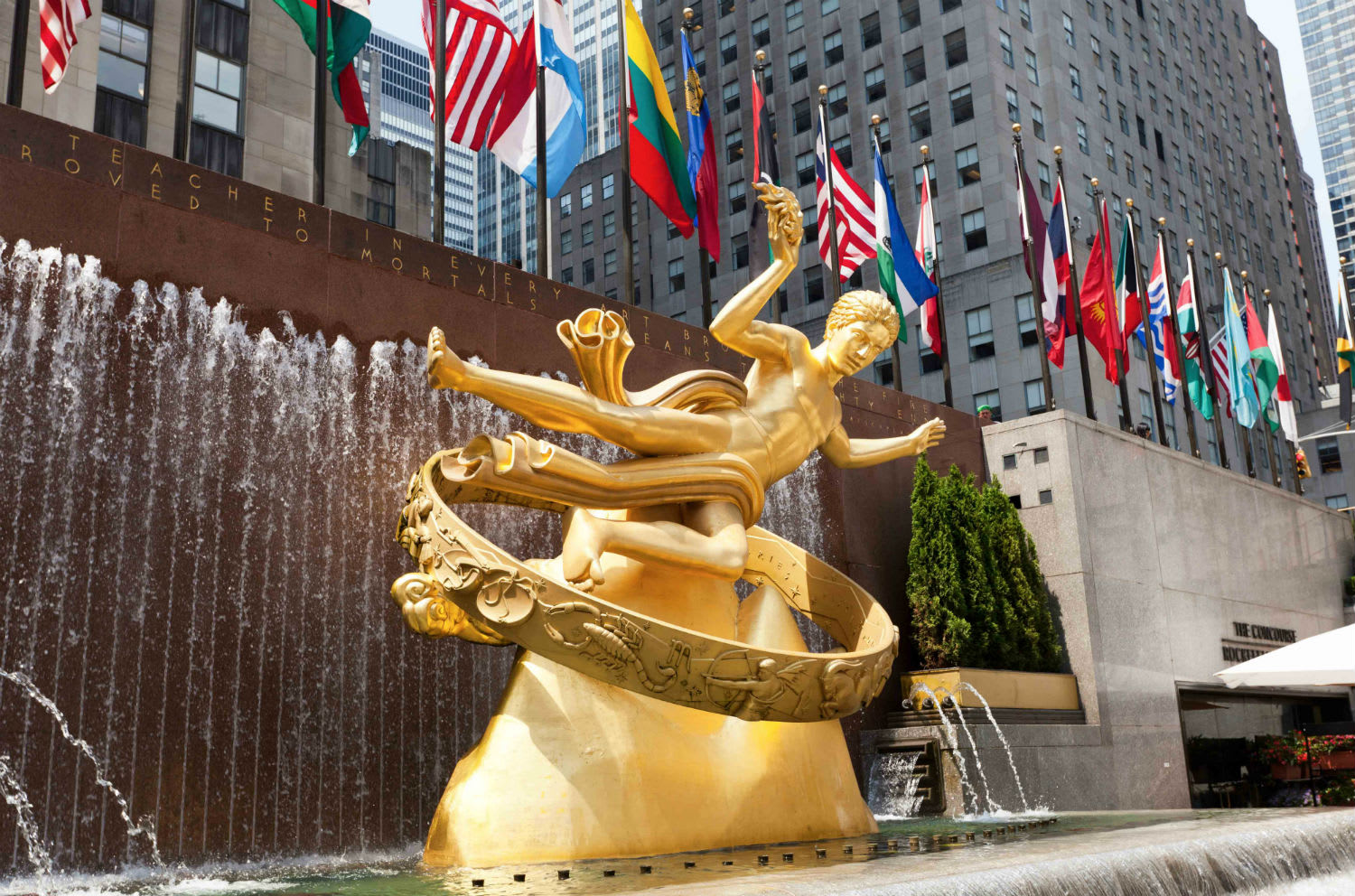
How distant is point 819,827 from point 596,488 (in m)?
2.64

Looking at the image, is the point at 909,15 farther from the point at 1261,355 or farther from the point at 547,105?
the point at 547,105

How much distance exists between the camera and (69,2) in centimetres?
1162

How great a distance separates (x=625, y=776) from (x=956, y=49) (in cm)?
4695

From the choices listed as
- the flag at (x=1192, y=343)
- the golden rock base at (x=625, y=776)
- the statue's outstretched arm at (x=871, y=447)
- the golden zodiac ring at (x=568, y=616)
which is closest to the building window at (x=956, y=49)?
the flag at (x=1192, y=343)

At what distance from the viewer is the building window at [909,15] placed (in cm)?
5078

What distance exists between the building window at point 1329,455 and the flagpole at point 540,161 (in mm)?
61293

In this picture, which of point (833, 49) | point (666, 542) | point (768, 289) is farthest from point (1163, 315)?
point (833, 49)

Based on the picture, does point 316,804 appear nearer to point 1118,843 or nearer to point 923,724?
point 1118,843

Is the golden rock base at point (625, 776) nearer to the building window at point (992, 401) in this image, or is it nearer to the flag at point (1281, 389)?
the flag at point (1281, 389)

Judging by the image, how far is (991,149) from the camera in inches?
1842

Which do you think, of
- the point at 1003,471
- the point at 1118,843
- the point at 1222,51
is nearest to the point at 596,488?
the point at 1118,843

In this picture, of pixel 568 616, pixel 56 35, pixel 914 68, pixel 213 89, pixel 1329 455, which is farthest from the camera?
pixel 1329 455

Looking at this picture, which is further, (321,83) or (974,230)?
(974,230)

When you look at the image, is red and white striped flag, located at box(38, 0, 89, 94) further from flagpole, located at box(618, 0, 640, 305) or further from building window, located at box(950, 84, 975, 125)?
building window, located at box(950, 84, 975, 125)
